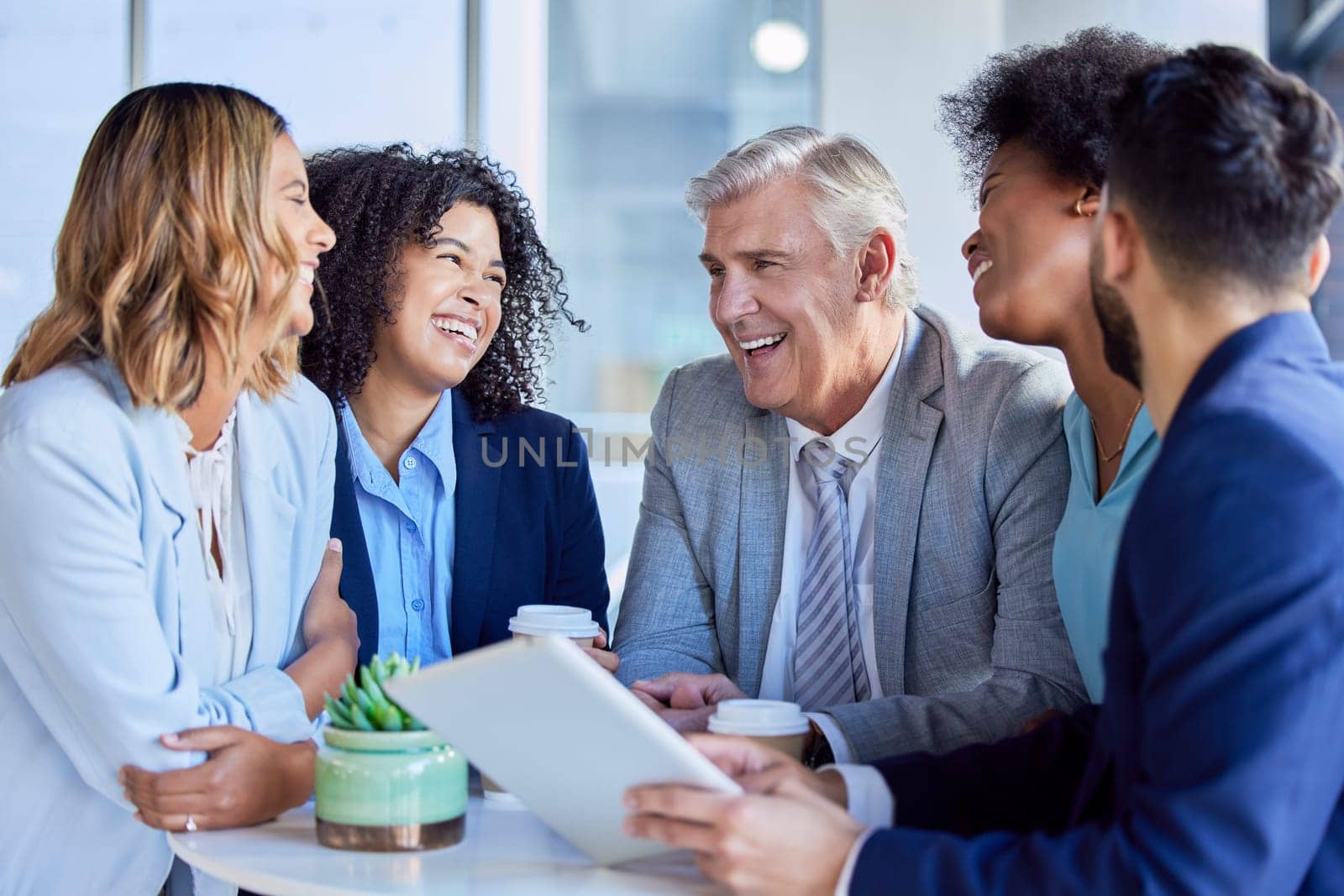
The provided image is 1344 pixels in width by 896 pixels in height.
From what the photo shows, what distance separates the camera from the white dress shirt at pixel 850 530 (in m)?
2.39

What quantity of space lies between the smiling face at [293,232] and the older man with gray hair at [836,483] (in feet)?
2.67

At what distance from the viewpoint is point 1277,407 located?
1.05 metres

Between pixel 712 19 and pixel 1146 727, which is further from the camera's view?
pixel 712 19

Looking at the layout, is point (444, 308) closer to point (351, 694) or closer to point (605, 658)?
point (605, 658)

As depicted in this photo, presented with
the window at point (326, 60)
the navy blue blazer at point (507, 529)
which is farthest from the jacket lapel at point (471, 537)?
the window at point (326, 60)

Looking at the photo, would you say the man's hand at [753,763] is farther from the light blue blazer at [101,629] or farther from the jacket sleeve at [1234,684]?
the light blue blazer at [101,629]

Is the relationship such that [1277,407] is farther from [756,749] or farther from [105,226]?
[105,226]

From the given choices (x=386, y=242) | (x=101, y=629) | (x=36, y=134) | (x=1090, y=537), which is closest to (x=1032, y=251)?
(x=1090, y=537)

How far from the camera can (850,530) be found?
7.97 feet

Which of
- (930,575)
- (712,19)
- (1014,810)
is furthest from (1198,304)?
(712,19)

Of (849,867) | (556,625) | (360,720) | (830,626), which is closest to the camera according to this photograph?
(849,867)

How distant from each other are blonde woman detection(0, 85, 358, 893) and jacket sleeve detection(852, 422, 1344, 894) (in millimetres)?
989

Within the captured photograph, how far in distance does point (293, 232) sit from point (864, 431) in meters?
1.16

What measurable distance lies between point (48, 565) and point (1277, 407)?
1379mm
